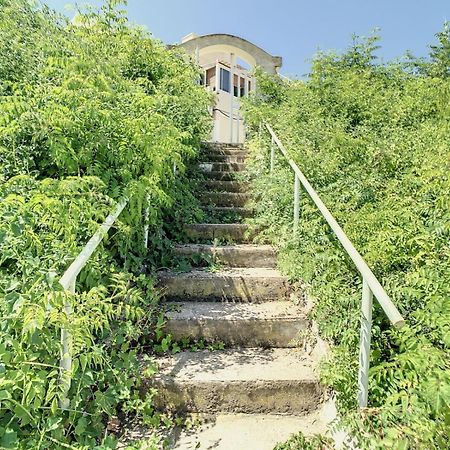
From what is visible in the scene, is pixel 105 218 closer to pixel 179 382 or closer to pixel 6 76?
pixel 179 382

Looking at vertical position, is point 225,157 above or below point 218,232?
above

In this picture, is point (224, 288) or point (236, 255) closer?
point (224, 288)

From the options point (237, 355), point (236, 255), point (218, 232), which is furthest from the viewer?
point (218, 232)

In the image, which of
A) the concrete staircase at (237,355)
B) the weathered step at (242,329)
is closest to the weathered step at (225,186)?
the concrete staircase at (237,355)

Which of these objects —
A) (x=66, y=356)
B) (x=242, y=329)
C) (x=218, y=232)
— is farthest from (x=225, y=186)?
(x=66, y=356)

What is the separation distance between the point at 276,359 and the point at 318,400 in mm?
399

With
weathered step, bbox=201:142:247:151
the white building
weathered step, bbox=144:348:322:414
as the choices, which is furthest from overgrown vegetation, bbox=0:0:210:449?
the white building

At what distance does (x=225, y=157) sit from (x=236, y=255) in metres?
3.19

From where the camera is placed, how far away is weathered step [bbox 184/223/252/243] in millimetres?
4137

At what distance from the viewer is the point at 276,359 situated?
2.60 metres

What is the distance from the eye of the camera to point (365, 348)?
179cm

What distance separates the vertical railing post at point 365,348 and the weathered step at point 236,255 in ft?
6.28

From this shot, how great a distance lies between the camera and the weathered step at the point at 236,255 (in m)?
3.71

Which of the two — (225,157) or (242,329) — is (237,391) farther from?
(225,157)
